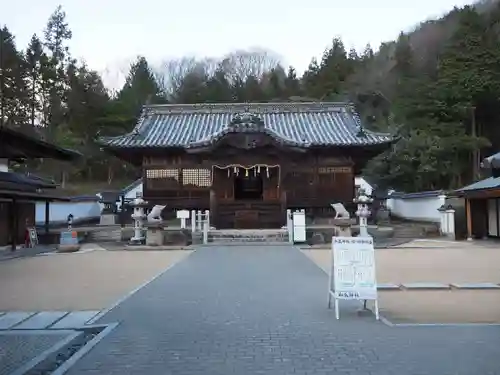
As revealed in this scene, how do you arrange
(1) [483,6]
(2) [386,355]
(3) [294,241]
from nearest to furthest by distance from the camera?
(2) [386,355] < (3) [294,241] < (1) [483,6]

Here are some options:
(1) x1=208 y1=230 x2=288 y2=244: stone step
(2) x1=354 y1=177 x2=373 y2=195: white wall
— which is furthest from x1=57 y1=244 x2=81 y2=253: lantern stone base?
(2) x1=354 y1=177 x2=373 y2=195: white wall

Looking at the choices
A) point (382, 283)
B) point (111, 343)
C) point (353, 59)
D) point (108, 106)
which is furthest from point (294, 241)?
point (353, 59)

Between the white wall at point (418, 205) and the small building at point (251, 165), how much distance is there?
378 centimetres

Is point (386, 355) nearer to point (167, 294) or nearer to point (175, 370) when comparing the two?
point (175, 370)

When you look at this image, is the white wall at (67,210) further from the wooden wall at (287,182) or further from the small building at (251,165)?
the wooden wall at (287,182)

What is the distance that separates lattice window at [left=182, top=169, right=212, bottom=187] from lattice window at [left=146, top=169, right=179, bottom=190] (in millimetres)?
499

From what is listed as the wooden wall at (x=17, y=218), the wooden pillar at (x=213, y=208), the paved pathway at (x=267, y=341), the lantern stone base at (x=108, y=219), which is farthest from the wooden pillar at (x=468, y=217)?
the lantern stone base at (x=108, y=219)

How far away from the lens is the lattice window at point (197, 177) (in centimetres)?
2702

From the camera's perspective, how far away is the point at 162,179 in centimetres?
2744

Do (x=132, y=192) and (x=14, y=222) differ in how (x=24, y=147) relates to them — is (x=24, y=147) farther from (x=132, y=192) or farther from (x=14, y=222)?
(x=132, y=192)

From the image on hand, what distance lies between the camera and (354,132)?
92.0 ft

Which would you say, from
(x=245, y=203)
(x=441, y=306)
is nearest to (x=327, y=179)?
(x=245, y=203)

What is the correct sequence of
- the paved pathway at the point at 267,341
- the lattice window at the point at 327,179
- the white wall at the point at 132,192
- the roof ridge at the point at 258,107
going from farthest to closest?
the white wall at the point at 132,192, the roof ridge at the point at 258,107, the lattice window at the point at 327,179, the paved pathway at the point at 267,341

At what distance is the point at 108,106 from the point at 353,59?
29.7 metres
